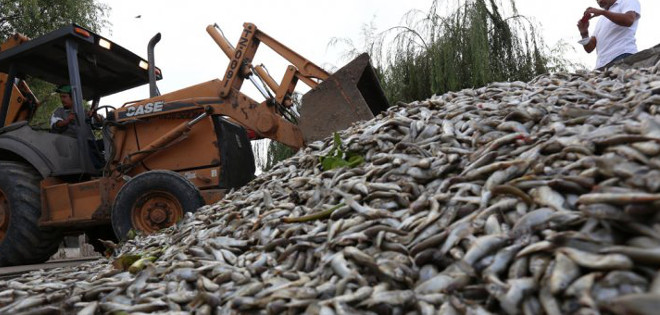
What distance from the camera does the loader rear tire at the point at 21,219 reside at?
17.3 ft

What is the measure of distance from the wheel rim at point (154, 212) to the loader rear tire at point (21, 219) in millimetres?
1432

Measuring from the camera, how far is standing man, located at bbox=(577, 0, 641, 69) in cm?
450

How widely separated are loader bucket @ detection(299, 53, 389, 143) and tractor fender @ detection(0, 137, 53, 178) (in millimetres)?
2942

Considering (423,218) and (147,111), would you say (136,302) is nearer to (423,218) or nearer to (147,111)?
(423,218)

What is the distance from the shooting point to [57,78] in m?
6.36

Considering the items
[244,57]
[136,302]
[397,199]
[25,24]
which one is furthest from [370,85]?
[25,24]

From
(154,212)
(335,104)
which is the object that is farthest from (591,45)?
(154,212)

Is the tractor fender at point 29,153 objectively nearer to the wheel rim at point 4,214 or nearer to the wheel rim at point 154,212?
the wheel rim at point 4,214

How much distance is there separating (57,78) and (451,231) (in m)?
6.22

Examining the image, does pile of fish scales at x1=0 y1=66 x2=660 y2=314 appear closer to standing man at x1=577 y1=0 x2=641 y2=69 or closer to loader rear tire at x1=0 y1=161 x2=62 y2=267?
standing man at x1=577 y1=0 x2=641 y2=69

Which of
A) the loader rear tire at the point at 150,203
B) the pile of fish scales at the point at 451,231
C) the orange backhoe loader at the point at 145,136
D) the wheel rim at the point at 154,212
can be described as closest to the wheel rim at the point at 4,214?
the orange backhoe loader at the point at 145,136

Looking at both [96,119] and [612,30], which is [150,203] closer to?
[96,119]

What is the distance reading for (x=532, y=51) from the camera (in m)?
7.30

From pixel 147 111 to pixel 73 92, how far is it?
824mm
